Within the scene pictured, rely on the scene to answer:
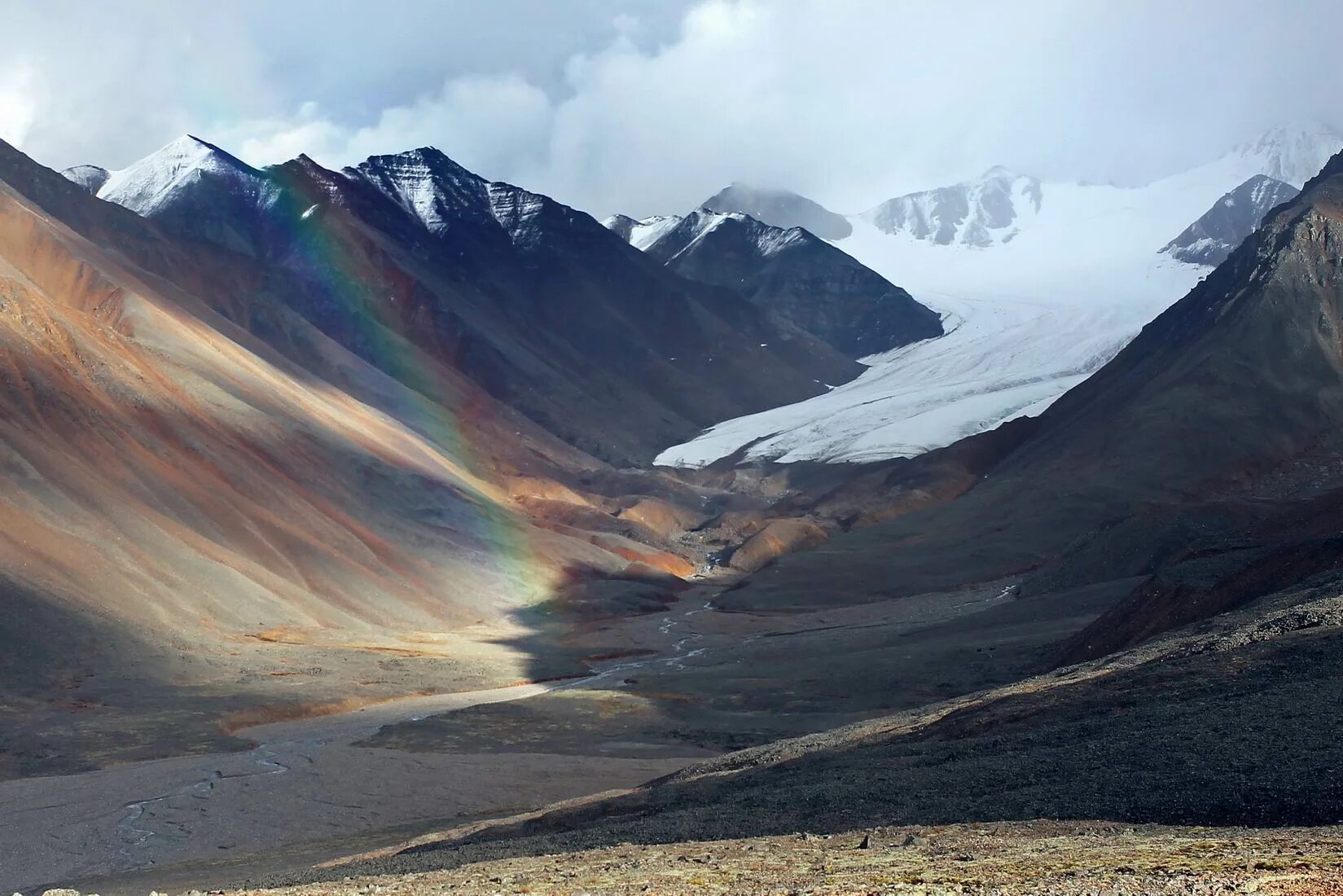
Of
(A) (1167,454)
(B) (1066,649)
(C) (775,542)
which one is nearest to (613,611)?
(C) (775,542)

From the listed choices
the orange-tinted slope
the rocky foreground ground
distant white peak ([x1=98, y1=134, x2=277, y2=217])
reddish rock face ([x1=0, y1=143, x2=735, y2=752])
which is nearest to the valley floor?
the rocky foreground ground

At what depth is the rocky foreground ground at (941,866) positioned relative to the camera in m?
12.4

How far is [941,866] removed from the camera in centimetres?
1447

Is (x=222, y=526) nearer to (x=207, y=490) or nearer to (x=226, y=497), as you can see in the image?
(x=207, y=490)

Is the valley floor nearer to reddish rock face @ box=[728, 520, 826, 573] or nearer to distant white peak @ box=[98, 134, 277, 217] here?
reddish rock face @ box=[728, 520, 826, 573]

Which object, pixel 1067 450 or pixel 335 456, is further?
pixel 1067 450

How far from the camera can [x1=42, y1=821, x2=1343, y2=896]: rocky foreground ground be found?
12.4 meters

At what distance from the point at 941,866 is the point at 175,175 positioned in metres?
175

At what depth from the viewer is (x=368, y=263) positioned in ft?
579

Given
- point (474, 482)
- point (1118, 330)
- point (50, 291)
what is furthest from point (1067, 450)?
point (1118, 330)

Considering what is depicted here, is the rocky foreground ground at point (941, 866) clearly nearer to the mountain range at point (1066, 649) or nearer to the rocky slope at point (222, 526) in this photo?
the mountain range at point (1066, 649)

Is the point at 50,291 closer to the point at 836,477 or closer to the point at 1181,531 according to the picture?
the point at 1181,531

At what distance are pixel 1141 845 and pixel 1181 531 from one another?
55.9 m

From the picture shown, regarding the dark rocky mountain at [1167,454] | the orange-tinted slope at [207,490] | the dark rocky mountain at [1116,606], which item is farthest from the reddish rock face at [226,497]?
the dark rocky mountain at [1167,454]
